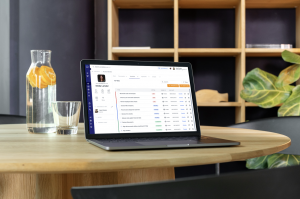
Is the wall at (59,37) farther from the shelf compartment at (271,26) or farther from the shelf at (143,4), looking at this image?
the shelf compartment at (271,26)

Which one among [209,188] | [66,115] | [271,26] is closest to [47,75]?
[66,115]

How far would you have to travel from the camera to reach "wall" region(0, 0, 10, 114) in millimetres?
1951

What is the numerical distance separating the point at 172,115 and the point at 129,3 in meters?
1.99

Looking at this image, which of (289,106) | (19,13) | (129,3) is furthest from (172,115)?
(129,3)

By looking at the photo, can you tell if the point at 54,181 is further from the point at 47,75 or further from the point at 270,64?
the point at 270,64

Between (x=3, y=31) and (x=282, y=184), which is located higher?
(x=3, y=31)

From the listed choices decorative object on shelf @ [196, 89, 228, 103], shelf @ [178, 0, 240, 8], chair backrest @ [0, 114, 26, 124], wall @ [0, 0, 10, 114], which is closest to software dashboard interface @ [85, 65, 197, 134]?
chair backrest @ [0, 114, 26, 124]

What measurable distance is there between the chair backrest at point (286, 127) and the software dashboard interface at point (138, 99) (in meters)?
0.66

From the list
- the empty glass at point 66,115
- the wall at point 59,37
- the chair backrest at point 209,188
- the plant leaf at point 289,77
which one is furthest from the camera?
the plant leaf at point 289,77

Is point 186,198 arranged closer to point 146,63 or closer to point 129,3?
point 146,63

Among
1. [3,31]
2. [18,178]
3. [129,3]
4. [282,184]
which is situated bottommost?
[18,178]

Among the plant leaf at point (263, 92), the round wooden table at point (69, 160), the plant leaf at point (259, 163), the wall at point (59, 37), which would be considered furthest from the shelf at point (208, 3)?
the round wooden table at point (69, 160)

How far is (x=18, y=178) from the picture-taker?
0.78m

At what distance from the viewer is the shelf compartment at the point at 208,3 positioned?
2.51 metres
